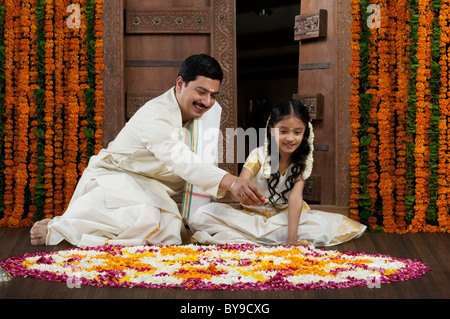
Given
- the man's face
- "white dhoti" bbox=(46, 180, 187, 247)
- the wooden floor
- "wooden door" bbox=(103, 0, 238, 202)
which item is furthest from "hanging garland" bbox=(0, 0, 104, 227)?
the wooden floor

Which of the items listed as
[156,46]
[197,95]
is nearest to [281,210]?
[197,95]

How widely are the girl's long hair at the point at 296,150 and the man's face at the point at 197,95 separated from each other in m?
0.35

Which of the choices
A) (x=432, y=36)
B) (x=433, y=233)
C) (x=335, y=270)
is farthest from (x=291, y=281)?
(x=432, y=36)

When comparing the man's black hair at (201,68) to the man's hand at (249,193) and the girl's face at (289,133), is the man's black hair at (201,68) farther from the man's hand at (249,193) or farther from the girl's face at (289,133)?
the man's hand at (249,193)

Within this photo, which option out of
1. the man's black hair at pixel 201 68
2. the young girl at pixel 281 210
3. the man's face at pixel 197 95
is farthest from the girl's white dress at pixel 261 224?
the man's black hair at pixel 201 68

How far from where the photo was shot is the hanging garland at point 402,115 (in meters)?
3.99

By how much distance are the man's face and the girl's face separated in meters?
0.38

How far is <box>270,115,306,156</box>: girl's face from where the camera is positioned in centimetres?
341

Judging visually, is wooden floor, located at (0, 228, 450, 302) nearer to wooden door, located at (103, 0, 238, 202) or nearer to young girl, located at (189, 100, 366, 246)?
young girl, located at (189, 100, 366, 246)

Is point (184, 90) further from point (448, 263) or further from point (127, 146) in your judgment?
point (448, 263)

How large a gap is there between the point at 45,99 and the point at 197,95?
51.2 inches

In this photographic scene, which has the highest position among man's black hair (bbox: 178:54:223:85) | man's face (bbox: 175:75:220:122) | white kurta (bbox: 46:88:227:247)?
man's black hair (bbox: 178:54:223:85)

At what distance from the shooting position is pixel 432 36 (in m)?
4.02
